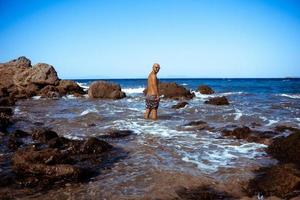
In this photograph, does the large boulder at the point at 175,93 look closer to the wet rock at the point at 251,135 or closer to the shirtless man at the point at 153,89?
the shirtless man at the point at 153,89

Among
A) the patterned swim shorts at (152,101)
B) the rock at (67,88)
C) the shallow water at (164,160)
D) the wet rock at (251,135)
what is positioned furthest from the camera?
the rock at (67,88)

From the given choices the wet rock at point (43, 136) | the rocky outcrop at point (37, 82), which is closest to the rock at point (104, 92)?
the rocky outcrop at point (37, 82)

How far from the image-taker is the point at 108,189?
171 inches

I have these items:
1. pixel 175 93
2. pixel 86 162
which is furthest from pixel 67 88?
pixel 86 162

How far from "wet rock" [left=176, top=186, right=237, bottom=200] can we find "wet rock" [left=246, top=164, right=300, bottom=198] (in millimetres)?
421

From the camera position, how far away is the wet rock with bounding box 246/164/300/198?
4.16 m

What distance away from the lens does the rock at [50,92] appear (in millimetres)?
24109

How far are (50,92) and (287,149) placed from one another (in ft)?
71.0

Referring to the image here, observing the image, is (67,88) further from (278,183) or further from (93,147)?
(278,183)

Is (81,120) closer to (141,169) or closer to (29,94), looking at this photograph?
(141,169)

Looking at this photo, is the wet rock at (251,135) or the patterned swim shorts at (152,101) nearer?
the wet rock at (251,135)

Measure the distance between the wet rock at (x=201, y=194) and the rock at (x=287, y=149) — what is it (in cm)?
221

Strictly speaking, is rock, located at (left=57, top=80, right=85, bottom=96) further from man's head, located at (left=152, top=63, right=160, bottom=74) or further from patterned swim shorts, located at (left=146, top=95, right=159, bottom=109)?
man's head, located at (left=152, top=63, right=160, bottom=74)

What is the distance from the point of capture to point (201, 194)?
13.7 ft
